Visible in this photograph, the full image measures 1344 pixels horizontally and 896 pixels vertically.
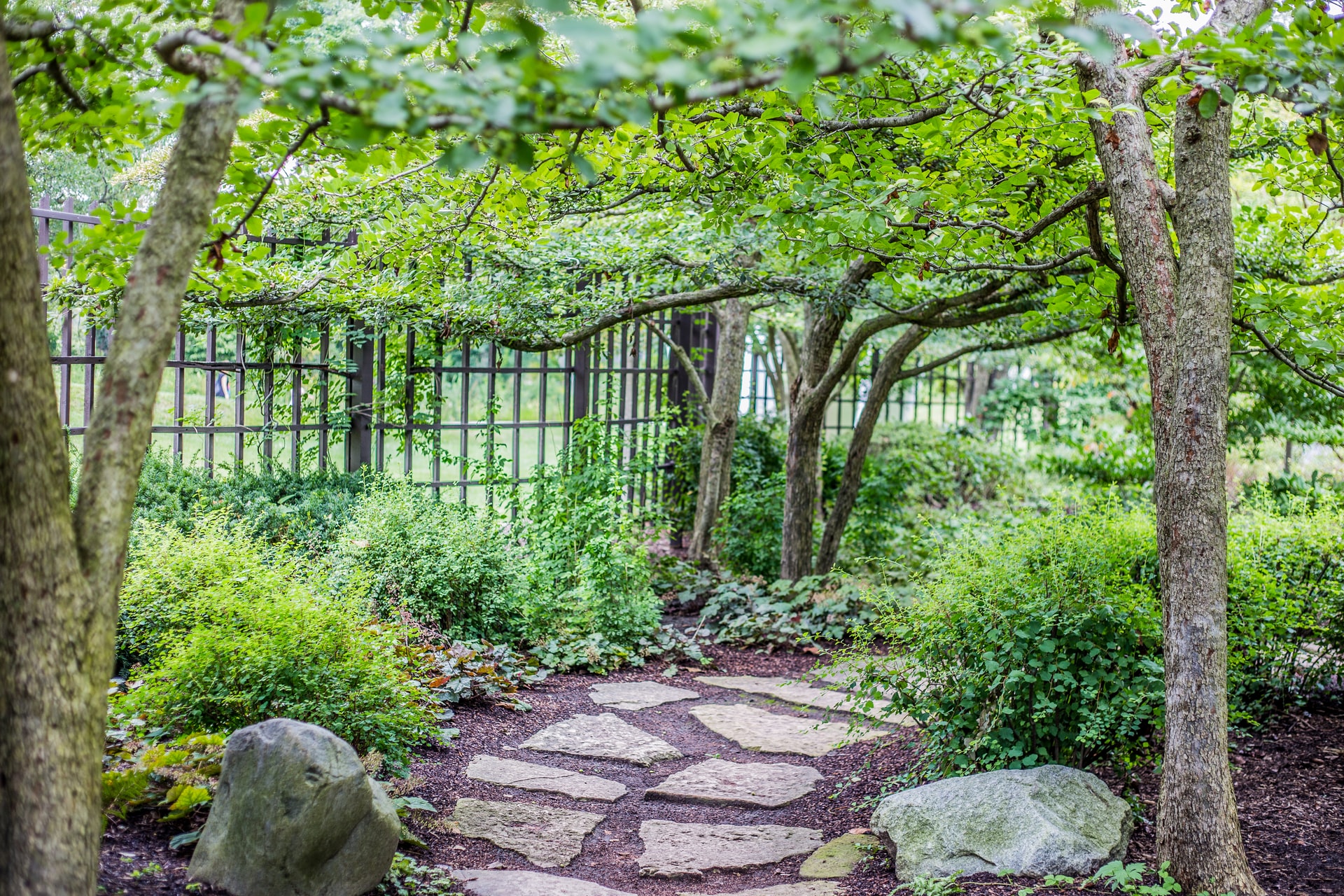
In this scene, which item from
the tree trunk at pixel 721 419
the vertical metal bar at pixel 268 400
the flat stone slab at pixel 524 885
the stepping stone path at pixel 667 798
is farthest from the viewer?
the tree trunk at pixel 721 419

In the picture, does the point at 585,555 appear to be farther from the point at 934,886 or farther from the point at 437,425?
the point at 934,886

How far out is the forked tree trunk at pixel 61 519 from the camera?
5.41ft

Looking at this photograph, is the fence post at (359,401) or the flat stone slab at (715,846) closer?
the flat stone slab at (715,846)

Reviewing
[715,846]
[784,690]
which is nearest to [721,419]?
[784,690]

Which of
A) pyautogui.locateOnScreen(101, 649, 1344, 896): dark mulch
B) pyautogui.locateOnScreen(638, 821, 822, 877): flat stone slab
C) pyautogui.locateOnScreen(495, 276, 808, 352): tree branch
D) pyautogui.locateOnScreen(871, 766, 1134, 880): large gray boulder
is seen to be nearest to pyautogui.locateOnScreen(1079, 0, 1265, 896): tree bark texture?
pyautogui.locateOnScreen(871, 766, 1134, 880): large gray boulder

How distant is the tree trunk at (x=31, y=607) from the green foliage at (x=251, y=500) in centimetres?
378

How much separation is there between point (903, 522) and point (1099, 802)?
23.0 feet

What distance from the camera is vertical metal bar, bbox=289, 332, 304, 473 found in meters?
6.77

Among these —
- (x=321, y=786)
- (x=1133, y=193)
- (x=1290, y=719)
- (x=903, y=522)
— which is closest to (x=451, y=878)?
(x=321, y=786)

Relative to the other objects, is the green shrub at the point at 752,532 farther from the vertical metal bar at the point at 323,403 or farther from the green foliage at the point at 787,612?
the vertical metal bar at the point at 323,403

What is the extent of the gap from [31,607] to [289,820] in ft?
3.75

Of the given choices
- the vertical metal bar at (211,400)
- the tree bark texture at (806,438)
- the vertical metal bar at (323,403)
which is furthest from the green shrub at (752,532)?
the vertical metal bar at (211,400)

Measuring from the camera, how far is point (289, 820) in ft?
8.35

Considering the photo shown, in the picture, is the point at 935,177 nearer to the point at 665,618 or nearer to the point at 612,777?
the point at 612,777
